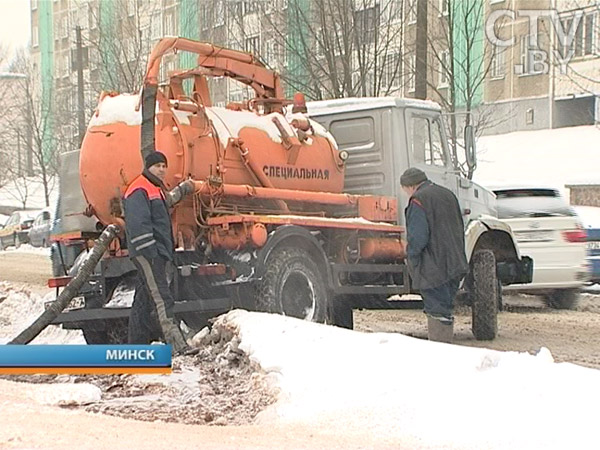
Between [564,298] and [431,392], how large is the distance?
383 inches

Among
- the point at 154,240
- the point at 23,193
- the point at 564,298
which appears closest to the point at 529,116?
the point at 564,298

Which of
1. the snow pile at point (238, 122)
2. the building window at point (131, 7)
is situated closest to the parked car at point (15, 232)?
the building window at point (131, 7)

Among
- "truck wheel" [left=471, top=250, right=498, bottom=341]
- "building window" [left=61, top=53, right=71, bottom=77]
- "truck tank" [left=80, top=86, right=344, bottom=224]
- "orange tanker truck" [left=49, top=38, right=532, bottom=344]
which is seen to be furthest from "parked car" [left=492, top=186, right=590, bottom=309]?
"building window" [left=61, top=53, right=71, bottom=77]

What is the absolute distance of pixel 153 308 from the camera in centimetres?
846

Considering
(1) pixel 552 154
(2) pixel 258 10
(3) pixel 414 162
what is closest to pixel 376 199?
(3) pixel 414 162

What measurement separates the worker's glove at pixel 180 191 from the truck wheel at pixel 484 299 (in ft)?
12.5

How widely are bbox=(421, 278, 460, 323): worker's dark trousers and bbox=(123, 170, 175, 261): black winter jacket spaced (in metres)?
2.39

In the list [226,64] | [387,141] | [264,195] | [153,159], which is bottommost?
[264,195]

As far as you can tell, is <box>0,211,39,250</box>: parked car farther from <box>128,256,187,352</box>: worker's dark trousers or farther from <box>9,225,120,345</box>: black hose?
<box>128,256,187,352</box>: worker's dark trousers

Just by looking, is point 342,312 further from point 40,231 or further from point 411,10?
point 40,231

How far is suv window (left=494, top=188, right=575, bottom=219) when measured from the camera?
48.3ft

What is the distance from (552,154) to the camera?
37531 millimetres

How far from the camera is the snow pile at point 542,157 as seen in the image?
1335 inches

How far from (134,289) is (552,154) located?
30640 millimetres
